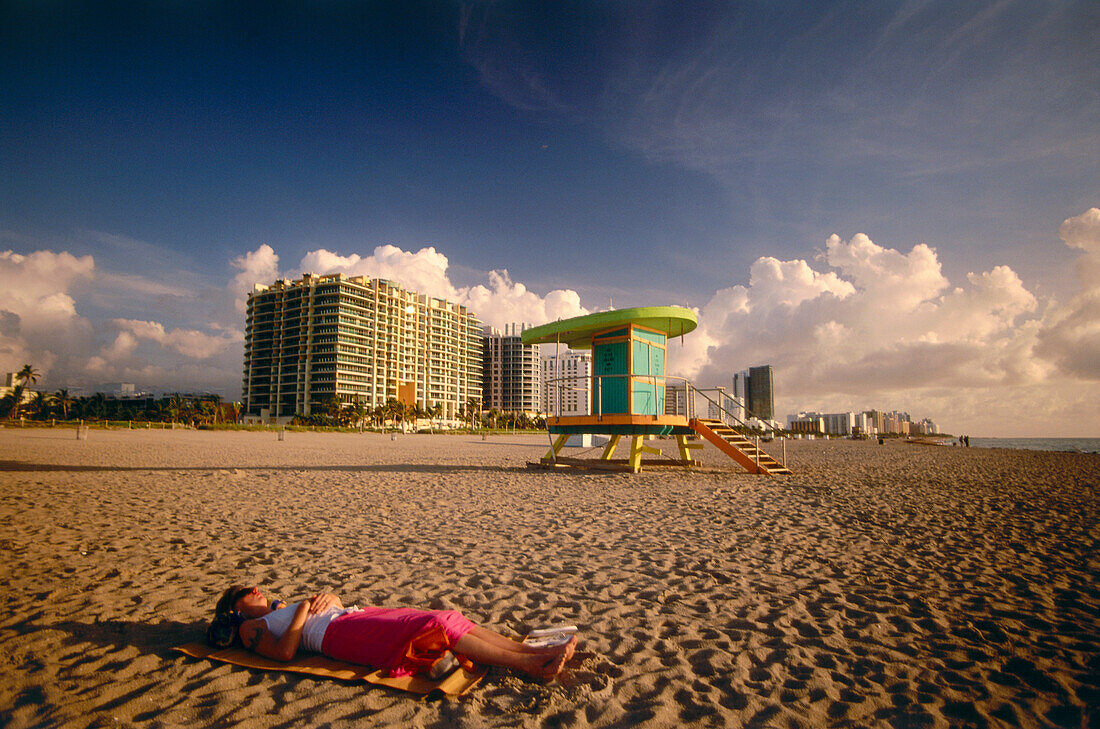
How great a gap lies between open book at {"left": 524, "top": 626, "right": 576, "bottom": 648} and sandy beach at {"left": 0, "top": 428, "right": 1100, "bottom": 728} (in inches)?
8.2

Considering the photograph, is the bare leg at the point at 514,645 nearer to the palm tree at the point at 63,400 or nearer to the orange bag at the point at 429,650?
the orange bag at the point at 429,650

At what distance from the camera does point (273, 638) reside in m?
3.32

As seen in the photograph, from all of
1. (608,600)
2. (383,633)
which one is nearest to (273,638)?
(383,633)

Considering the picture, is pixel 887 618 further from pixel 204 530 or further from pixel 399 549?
pixel 204 530

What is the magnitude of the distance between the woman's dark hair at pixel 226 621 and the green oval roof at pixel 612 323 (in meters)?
11.5

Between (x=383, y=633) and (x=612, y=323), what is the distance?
1156cm

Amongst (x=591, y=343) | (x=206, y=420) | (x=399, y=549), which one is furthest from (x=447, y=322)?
(x=399, y=549)

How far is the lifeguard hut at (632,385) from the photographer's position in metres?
13.7

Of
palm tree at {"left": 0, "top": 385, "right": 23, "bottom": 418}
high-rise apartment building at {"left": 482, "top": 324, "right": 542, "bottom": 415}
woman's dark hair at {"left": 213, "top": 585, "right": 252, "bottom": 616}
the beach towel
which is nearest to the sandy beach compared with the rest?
the beach towel

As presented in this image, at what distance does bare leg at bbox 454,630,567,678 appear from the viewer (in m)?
3.04

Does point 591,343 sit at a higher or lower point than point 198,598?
higher

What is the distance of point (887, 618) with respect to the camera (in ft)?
13.4

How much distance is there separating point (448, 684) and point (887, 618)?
354cm

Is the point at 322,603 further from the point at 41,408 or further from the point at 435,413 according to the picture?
the point at 435,413
